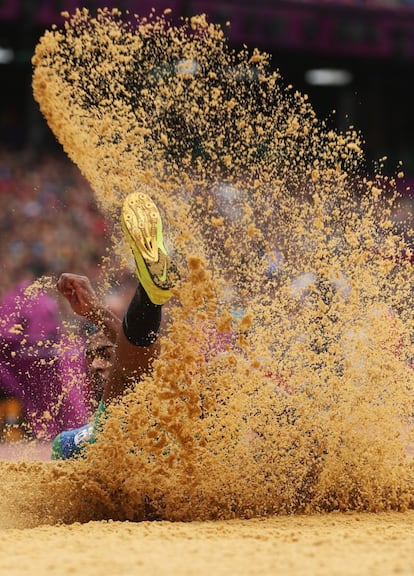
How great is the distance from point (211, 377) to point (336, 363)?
71 centimetres

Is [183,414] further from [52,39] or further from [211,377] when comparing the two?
[52,39]

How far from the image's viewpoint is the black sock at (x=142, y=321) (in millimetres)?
3736

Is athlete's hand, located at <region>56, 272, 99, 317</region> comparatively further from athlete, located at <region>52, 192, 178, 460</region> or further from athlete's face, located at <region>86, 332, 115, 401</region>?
athlete, located at <region>52, 192, 178, 460</region>

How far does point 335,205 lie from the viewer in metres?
4.60

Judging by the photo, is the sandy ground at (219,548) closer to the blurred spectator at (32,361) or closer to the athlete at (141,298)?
the athlete at (141,298)

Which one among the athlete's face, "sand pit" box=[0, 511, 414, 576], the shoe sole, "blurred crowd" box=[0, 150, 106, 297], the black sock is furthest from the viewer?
"blurred crowd" box=[0, 150, 106, 297]

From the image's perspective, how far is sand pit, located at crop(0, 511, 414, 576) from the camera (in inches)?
98.4

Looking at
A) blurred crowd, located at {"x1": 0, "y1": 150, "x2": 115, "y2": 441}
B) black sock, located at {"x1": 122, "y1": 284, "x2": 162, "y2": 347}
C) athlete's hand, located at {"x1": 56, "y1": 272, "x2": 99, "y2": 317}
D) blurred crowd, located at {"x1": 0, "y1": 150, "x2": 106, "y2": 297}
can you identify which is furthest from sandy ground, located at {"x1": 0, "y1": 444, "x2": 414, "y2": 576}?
blurred crowd, located at {"x1": 0, "y1": 150, "x2": 106, "y2": 297}

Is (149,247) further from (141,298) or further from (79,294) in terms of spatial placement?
(79,294)

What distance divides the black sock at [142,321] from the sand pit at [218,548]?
0.80m

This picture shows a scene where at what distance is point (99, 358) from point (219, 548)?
1.84 metres

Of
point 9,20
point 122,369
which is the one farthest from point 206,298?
point 9,20

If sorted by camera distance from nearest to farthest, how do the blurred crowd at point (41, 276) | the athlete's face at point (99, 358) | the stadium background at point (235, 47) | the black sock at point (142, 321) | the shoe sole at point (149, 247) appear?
the shoe sole at point (149, 247)
the black sock at point (142, 321)
the athlete's face at point (99, 358)
the blurred crowd at point (41, 276)
the stadium background at point (235, 47)

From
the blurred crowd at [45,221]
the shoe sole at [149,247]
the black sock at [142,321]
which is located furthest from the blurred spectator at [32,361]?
the shoe sole at [149,247]
